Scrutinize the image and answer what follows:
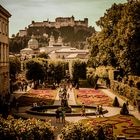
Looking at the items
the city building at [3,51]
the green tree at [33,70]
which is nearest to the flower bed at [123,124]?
the city building at [3,51]

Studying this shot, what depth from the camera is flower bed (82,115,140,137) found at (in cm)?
3416

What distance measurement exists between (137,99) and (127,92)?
9.13 metres

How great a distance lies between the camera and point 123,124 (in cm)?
3822

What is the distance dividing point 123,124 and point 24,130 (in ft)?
56.8

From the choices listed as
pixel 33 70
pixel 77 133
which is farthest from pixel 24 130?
pixel 33 70

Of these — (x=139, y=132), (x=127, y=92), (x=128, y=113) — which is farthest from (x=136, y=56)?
(x=139, y=132)

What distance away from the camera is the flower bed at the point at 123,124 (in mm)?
34156

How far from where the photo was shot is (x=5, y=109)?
4203 centimetres

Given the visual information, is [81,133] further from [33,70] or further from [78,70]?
[78,70]

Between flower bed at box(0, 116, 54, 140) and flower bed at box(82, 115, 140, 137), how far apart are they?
27.3 feet

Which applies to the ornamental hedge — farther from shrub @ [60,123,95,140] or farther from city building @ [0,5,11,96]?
city building @ [0,5,11,96]

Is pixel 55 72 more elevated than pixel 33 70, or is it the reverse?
pixel 33 70

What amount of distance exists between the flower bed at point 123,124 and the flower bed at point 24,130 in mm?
8325

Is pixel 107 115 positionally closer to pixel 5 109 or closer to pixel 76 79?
pixel 5 109
